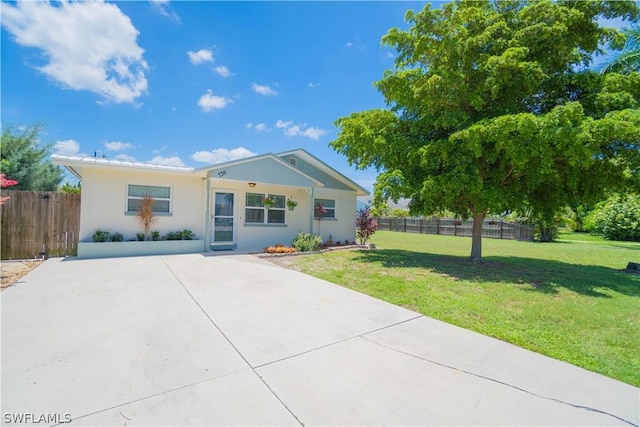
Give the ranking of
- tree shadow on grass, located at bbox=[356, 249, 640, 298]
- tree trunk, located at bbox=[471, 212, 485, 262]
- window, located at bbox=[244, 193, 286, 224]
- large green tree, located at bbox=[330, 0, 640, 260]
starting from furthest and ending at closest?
window, located at bbox=[244, 193, 286, 224], tree trunk, located at bbox=[471, 212, 485, 262], large green tree, located at bbox=[330, 0, 640, 260], tree shadow on grass, located at bbox=[356, 249, 640, 298]

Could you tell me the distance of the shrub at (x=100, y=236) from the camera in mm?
8978

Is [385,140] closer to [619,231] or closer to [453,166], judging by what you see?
[453,166]

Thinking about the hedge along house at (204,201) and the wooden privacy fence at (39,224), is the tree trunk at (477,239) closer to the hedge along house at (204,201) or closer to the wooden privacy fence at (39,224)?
the hedge along house at (204,201)

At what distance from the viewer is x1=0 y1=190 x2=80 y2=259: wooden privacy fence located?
8211mm

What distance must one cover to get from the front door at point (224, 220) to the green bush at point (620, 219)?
24.8 metres

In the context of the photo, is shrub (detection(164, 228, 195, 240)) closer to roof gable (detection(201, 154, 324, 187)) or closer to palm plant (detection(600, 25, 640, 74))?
roof gable (detection(201, 154, 324, 187))

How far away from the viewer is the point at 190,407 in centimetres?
221

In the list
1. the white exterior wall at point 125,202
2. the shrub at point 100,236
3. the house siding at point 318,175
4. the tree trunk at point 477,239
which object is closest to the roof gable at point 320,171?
the house siding at point 318,175

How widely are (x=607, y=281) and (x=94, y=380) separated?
10.2m

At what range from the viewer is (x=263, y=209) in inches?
477

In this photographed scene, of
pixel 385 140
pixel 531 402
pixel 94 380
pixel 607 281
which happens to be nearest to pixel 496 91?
pixel 385 140

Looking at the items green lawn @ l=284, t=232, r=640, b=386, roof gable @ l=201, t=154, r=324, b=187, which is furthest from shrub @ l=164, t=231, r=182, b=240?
green lawn @ l=284, t=232, r=640, b=386

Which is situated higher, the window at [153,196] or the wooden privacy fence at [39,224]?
the window at [153,196]

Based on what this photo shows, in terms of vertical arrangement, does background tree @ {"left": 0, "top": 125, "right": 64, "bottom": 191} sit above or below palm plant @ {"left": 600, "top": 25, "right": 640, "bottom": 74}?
below
